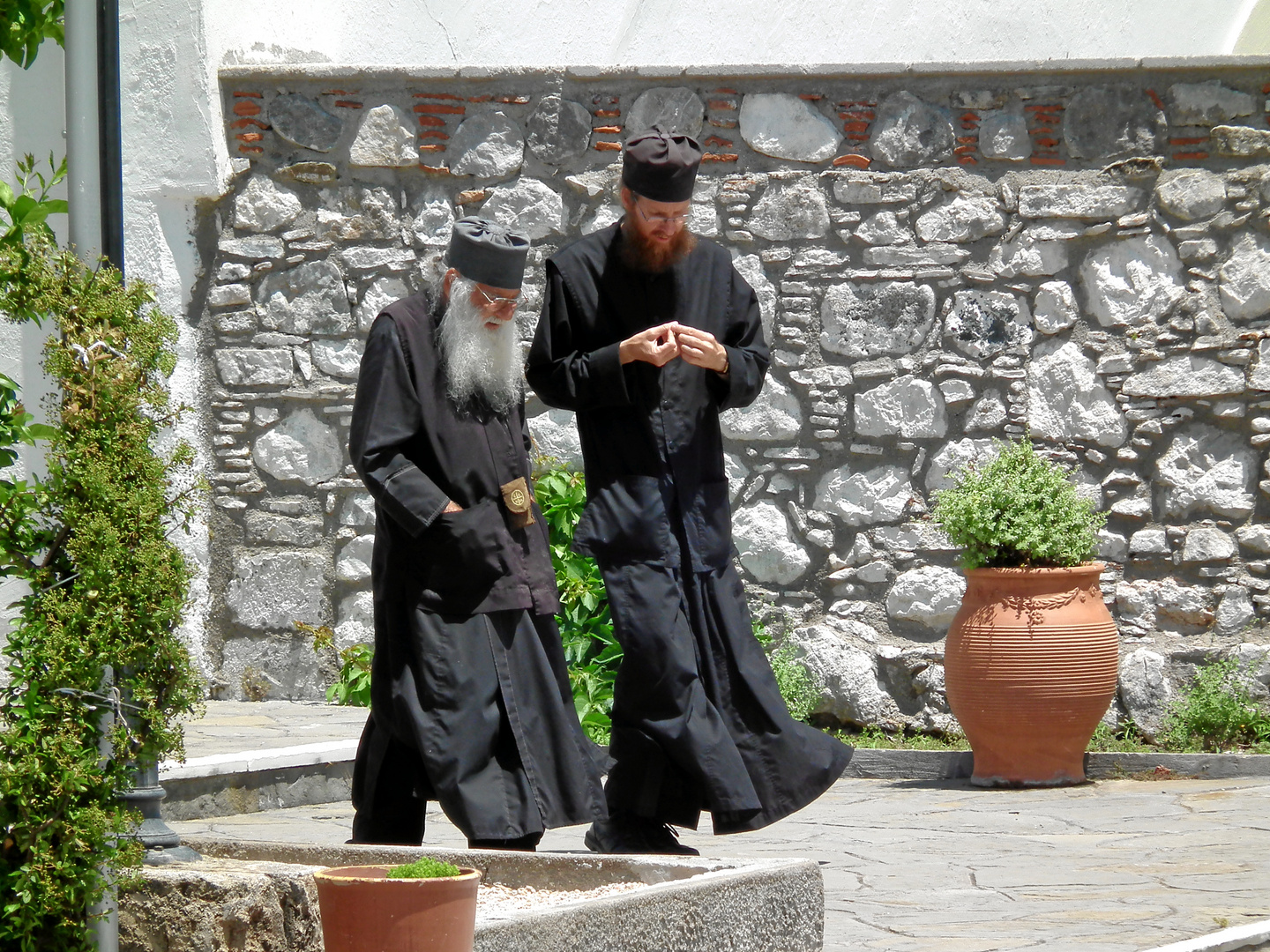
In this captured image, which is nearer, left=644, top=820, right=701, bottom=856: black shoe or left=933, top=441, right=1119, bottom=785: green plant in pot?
left=644, top=820, right=701, bottom=856: black shoe

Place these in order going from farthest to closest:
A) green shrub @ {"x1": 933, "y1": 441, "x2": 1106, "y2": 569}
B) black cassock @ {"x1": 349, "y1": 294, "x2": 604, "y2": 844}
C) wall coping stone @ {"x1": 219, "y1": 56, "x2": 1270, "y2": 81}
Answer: wall coping stone @ {"x1": 219, "y1": 56, "x2": 1270, "y2": 81} → green shrub @ {"x1": 933, "y1": 441, "x2": 1106, "y2": 569} → black cassock @ {"x1": 349, "y1": 294, "x2": 604, "y2": 844}

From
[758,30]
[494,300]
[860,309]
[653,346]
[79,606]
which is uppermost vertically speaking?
[758,30]

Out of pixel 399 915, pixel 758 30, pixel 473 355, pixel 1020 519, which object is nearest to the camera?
pixel 399 915

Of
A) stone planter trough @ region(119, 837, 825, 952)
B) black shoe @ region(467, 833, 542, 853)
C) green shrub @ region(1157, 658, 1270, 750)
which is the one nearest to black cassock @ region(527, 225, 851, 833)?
black shoe @ region(467, 833, 542, 853)

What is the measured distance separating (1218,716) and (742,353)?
319 cm

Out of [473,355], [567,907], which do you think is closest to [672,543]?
[473,355]

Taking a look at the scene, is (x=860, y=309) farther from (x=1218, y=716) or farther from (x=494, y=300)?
(x=494, y=300)

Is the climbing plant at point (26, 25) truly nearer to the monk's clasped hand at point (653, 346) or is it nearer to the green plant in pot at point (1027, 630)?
the monk's clasped hand at point (653, 346)

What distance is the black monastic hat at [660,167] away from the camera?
12.9ft

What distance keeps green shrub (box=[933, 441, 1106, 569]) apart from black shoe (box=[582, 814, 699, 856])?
2.40 meters

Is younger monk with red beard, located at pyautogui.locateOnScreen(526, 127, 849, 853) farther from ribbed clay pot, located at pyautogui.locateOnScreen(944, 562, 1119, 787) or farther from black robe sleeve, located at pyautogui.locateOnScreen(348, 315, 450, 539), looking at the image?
ribbed clay pot, located at pyautogui.locateOnScreen(944, 562, 1119, 787)

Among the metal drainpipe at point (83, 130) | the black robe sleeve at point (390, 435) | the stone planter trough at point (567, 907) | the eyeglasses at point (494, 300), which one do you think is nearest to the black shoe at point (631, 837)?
the stone planter trough at point (567, 907)

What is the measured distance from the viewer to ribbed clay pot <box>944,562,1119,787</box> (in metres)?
5.64

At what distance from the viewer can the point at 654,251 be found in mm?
4031
